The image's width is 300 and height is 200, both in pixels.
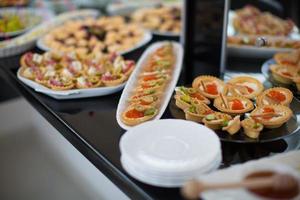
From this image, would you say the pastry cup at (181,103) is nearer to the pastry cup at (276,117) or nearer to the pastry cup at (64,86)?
the pastry cup at (276,117)

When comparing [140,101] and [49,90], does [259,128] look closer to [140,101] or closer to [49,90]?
[140,101]

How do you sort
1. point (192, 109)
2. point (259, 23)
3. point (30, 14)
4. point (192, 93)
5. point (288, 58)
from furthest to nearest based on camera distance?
1. point (30, 14)
2. point (259, 23)
3. point (288, 58)
4. point (192, 93)
5. point (192, 109)

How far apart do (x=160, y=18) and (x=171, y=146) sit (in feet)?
4.02

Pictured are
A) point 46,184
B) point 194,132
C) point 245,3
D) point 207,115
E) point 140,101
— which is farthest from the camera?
point 245,3

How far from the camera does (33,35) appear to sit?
6.31ft

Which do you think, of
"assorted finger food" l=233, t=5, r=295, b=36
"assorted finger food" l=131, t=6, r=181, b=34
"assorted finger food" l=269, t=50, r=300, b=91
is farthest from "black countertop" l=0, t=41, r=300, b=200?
"assorted finger food" l=131, t=6, r=181, b=34

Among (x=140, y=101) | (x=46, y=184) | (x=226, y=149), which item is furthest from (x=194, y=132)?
(x=46, y=184)

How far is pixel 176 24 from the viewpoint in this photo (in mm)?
2002

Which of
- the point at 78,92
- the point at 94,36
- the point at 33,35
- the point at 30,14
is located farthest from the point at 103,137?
the point at 30,14

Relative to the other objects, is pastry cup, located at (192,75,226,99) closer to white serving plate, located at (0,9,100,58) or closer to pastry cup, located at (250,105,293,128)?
pastry cup, located at (250,105,293,128)

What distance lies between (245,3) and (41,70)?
3.34 feet

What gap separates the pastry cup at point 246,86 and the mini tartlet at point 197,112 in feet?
0.49

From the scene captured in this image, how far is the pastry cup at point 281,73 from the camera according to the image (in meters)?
1.36

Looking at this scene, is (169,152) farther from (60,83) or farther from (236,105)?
(60,83)
